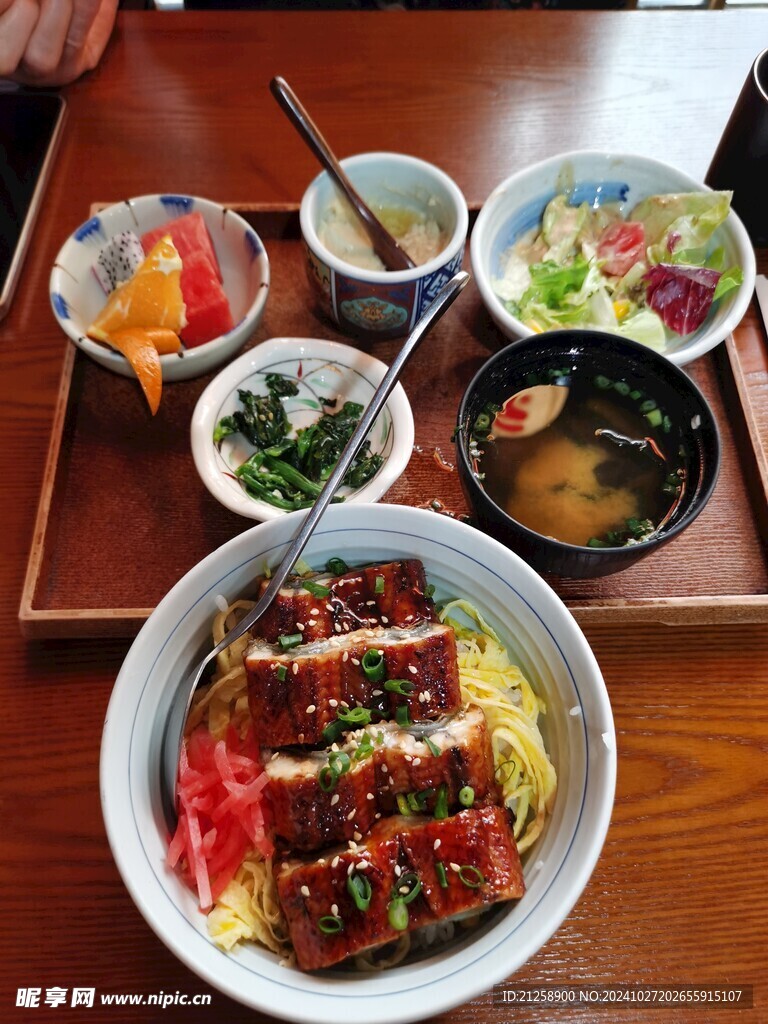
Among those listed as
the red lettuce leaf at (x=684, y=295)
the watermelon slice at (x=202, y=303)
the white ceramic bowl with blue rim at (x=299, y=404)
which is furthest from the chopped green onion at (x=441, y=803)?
the red lettuce leaf at (x=684, y=295)

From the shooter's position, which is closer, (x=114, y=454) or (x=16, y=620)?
(x=16, y=620)

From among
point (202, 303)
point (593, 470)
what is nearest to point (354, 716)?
point (593, 470)

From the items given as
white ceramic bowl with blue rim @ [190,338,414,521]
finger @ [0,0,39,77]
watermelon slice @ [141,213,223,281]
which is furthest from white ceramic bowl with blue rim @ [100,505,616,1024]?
finger @ [0,0,39,77]

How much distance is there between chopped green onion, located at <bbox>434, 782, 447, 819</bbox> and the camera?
120 centimetres

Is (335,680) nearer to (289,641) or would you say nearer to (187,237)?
(289,641)

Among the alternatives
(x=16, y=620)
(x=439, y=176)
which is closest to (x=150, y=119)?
(x=439, y=176)

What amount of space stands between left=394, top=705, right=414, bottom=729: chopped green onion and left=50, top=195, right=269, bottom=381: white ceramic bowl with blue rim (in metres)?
0.98

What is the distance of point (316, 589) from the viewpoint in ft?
4.37

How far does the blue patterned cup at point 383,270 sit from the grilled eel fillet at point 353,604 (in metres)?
0.75

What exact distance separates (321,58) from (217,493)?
187 centimetres

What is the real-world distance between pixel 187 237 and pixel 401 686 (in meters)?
1.34

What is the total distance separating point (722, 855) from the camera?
1401 millimetres

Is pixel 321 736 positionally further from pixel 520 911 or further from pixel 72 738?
pixel 72 738

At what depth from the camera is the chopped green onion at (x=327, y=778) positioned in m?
1.17
